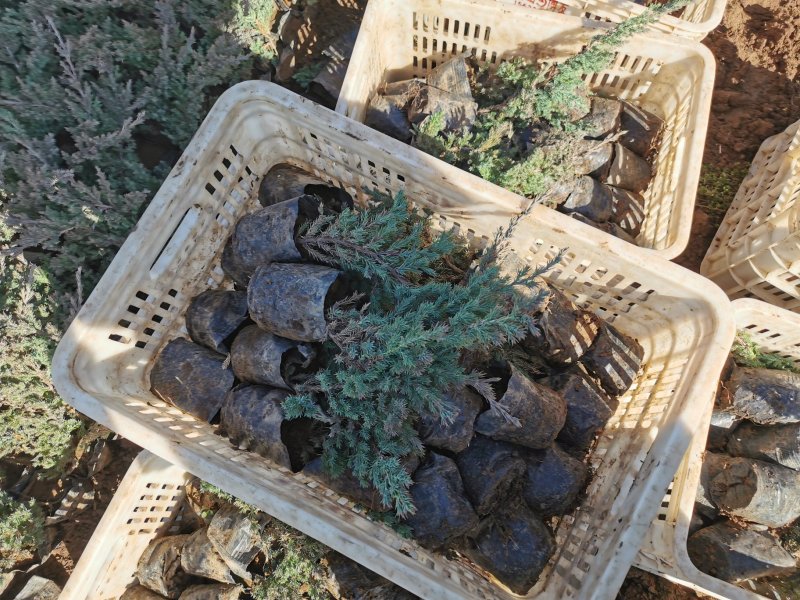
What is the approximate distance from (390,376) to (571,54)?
227 centimetres

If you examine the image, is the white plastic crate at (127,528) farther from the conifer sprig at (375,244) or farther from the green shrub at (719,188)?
the green shrub at (719,188)

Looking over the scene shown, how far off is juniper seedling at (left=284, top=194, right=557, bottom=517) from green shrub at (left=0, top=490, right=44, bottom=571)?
2278mm

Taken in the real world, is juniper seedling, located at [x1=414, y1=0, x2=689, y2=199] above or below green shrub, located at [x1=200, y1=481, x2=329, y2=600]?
above

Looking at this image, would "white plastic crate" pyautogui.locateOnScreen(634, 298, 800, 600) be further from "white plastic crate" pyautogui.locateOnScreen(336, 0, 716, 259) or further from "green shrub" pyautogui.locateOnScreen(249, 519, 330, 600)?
"green shrub" pyautogui.locateOnScreen(249, 519, 330, 600)

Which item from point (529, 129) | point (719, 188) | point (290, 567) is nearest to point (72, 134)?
point (529, 129)

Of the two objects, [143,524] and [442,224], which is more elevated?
[442,224]

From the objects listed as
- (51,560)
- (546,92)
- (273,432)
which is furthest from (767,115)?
(51,560)

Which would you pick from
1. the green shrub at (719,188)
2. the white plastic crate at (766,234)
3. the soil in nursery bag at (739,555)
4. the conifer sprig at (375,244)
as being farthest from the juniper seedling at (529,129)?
the soil in nursery bag at (739,555)

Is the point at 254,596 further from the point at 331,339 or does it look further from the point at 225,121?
the point at 225,121

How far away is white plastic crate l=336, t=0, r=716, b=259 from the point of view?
2.62 meters

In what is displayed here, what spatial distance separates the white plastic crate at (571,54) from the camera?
2.62 m

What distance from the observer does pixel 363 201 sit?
113 inches

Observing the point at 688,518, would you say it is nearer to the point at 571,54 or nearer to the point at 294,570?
the point at 294,570

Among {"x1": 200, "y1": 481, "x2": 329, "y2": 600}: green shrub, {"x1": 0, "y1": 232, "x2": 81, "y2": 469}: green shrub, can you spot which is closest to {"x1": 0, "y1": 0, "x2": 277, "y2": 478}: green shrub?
{"x1": 0, "y1": 232, "x2": 81, "y2": 469}: green shrub
